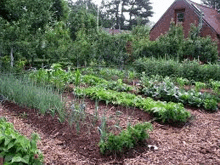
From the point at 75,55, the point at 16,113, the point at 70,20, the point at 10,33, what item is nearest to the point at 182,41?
the point at 75,55

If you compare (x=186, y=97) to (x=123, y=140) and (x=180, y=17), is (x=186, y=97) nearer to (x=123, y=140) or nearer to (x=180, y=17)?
(x=123, y=140)

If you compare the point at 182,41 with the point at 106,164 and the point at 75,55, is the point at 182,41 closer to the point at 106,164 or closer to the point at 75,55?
the point at 75,55

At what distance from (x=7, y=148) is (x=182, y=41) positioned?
14.4 metres

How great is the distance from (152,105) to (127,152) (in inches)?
65.6

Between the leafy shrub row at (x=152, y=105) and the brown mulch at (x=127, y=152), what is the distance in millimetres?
147

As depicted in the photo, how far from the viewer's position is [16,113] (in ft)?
14.8

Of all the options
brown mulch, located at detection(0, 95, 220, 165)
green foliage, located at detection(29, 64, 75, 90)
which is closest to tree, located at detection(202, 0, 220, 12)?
green foliage, located at detection(29, 64, 75, 90)

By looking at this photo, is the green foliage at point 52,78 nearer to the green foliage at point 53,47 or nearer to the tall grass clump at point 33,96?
the tall grass clump at point 33,96

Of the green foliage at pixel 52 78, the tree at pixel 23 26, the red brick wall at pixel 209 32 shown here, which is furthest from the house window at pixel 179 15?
the green foliage at pixel 52 78

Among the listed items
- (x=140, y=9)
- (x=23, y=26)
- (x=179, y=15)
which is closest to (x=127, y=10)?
(x=140, y=9)

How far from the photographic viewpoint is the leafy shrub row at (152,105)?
166 inches

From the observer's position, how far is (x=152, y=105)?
459cm

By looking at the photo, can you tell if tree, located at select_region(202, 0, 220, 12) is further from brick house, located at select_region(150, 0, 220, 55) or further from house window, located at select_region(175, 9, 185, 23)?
house window, located at select_region(175, 9, 185, 23)

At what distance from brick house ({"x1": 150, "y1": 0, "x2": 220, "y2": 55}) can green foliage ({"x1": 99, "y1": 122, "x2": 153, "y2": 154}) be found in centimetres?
1644
